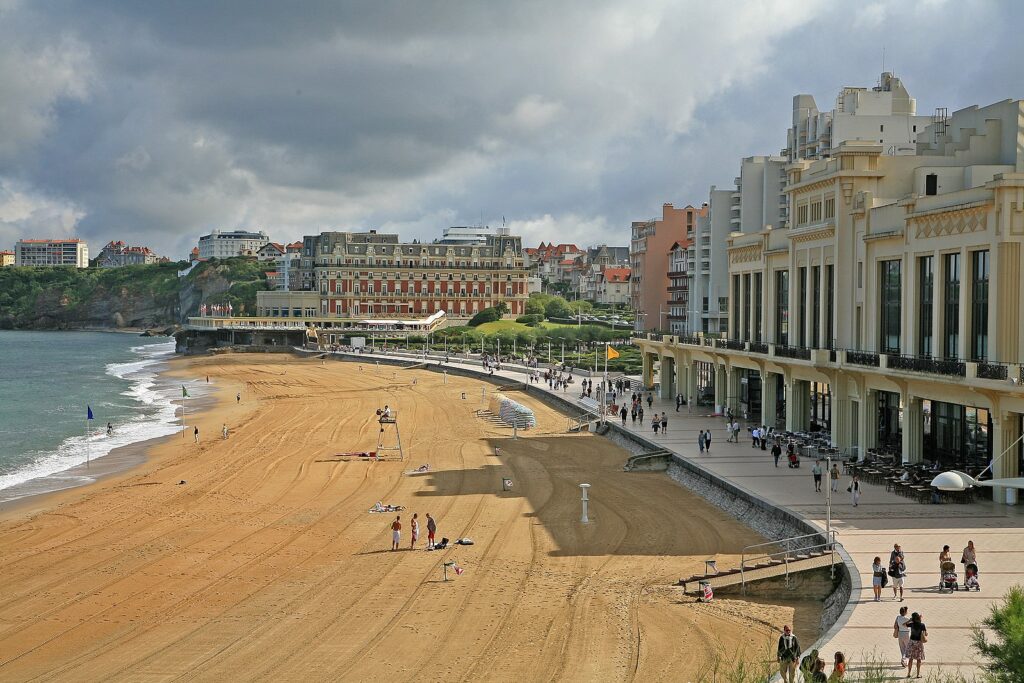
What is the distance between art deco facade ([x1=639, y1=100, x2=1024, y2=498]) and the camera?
85.2 feet

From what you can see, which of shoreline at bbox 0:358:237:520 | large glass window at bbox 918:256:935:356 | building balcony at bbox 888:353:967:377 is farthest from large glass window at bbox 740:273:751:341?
shoreline at bbox 0:358:237:520

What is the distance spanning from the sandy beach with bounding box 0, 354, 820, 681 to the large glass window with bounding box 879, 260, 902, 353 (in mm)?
8665

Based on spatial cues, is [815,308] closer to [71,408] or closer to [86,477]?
[86,477]

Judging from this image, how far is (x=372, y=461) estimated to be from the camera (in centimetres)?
3934

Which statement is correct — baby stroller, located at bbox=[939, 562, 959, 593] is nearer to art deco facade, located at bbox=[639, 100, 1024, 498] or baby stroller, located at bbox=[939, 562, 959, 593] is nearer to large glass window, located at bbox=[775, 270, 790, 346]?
art deco facade, located at bbox=[639, 100, 1024, 498]

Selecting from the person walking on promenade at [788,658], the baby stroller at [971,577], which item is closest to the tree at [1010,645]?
the person walking on promenade at [788,658]

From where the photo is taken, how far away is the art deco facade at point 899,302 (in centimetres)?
2597

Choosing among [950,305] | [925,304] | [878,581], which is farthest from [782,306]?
[878,581]

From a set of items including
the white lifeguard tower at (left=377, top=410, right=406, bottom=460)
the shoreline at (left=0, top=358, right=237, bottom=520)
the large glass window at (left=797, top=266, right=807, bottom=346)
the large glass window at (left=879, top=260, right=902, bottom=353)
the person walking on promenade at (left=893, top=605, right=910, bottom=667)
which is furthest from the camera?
the white lifeguard tower at (left=377, top=410, right=406, bottom=460)

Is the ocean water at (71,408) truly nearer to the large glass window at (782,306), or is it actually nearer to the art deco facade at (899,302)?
the art deco facade at (899,302)

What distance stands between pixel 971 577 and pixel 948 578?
1.29ft

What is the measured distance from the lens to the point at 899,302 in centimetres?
3181

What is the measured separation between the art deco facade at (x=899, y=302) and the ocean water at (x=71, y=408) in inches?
1099

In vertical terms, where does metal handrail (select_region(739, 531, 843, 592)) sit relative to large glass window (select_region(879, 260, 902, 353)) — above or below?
below
